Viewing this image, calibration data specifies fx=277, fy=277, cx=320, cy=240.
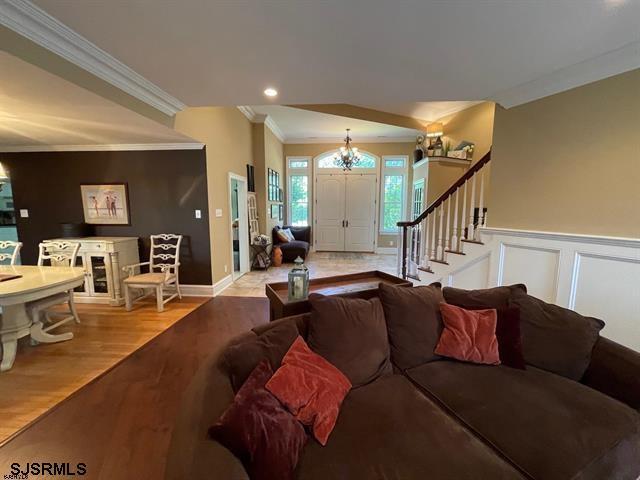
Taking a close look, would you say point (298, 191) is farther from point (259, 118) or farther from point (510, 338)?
point (510, 338)

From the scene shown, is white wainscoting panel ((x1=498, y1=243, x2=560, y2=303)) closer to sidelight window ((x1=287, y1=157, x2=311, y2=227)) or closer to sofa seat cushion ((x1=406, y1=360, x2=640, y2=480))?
sofa seat cushion ((x1=406, y1=360, x2=640, y2=480))

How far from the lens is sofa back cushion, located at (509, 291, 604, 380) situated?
5.32ft

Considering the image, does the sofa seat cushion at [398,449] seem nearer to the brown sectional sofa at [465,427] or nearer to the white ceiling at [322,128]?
the brown sectional sofa at [465,427]

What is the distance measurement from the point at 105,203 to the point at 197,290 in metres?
1.89

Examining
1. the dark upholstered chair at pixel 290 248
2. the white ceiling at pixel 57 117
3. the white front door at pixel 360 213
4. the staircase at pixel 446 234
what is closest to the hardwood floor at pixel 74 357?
the white ceiling at pixel 57 117

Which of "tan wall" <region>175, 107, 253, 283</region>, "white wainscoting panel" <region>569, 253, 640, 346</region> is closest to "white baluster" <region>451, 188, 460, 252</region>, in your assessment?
"white wainscoting panel" <region>569, 253, 640, 346</region>

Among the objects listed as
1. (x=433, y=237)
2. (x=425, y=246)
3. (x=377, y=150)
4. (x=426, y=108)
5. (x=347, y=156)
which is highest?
(x=426, y=108)

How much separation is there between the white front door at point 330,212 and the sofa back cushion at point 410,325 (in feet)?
20.7

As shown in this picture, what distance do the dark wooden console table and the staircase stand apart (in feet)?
4.30

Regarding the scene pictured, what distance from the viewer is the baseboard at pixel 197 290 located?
4309 millimetres

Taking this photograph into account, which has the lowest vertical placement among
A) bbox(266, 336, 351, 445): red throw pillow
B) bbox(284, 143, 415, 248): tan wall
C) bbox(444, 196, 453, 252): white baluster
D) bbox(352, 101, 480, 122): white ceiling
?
bbox(266, 336, 351, 445): red throw pillow

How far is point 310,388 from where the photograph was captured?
128cm

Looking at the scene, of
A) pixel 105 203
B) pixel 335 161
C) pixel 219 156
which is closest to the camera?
pixel 105 203

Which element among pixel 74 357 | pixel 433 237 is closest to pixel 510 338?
pixel 433 237
